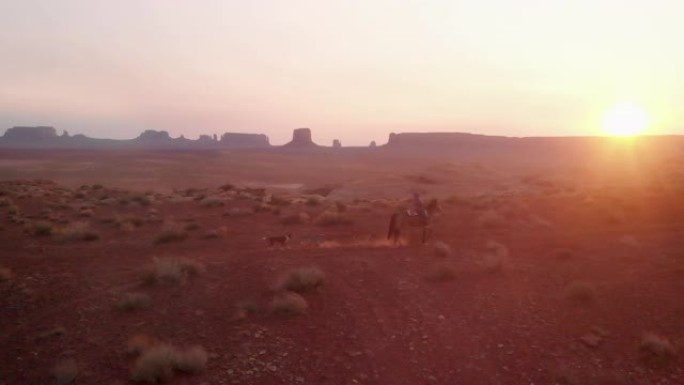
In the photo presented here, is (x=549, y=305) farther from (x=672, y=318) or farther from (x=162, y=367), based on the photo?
(x=162, y=367)

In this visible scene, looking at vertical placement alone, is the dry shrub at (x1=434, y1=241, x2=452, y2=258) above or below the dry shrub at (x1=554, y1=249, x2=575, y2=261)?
below

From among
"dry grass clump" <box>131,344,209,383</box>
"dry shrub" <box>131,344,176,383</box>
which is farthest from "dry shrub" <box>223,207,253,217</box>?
"dry shrub" <box>131,344,176,383</box>

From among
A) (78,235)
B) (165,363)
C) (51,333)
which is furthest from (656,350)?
(78,235)

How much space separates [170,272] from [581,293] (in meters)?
9.51

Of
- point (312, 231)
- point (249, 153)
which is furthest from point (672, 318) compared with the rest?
point (249, 153)

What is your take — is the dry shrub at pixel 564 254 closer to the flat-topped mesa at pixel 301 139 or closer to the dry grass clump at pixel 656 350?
the dry grass clump at pixel 656 350

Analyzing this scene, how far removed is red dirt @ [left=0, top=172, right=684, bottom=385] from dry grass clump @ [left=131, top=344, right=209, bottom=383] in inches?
9.1

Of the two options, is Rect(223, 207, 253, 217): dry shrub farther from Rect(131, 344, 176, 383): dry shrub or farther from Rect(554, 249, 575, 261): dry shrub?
Rect(131, 344, 176, 383): dry shrub

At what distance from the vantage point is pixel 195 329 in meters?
11.4

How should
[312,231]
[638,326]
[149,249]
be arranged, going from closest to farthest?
[638,326]
[149,249]
[312,231]

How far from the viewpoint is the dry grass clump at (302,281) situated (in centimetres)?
1349

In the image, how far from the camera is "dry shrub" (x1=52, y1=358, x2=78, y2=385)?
9.24m

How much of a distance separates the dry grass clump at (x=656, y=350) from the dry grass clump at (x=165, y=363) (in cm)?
744

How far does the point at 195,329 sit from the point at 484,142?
159 metres
